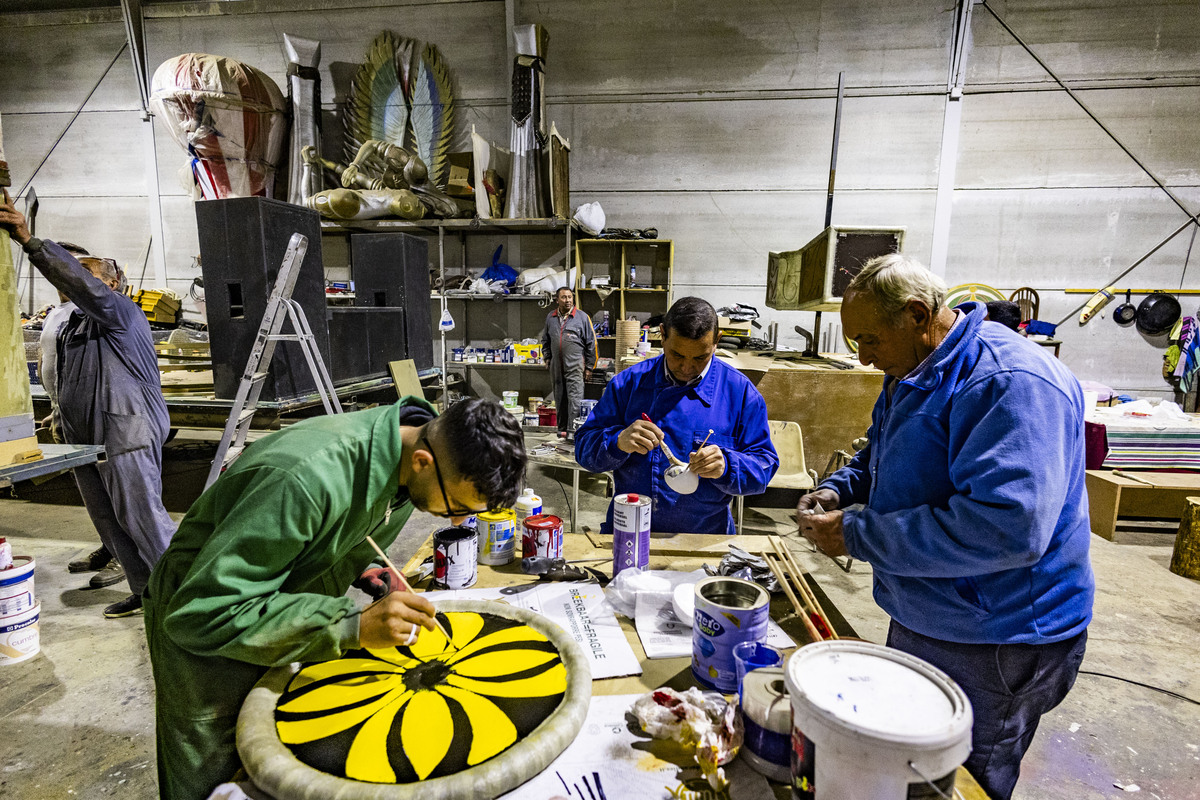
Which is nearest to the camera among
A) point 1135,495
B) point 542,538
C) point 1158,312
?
point 542,538

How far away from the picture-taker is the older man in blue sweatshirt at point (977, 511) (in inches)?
40.6

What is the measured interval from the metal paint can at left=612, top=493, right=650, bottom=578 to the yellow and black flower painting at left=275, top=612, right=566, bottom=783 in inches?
13.7

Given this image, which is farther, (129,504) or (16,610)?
(129,504)

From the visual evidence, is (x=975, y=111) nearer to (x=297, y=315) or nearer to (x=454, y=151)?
(x=454, y=151)

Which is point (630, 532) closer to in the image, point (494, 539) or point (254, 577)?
point (494, 539)

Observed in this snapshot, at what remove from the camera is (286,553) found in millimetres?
926

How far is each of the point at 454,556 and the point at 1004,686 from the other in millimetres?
1267

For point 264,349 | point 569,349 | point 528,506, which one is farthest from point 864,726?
point 569,349

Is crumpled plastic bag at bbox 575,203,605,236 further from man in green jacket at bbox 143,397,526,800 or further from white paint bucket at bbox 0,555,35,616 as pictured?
man in green jacket at bbox 143,397,526,800

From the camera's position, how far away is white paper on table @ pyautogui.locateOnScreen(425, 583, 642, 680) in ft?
3.75

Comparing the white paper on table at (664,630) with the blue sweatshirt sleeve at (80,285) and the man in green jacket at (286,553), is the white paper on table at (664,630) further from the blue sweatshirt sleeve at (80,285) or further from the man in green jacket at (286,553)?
the blue sweatshirt sleeve at (80,285)

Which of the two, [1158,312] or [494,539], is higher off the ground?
[1158,312]

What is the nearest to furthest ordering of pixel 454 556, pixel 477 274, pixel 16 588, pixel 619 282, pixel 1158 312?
pixel 454 556 → pixel 16 588 → pixel 1158 312 → pixel 619 282 → pixel 477 274

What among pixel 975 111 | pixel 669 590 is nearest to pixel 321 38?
pixel 975 111
